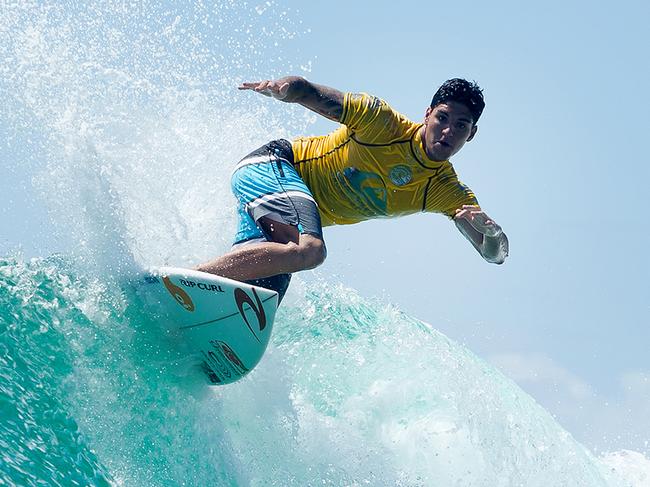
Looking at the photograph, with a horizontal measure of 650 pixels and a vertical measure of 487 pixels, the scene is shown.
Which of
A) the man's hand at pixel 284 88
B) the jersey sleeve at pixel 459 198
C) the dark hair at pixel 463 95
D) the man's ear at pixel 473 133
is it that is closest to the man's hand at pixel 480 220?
the jersey sleeve at pixel 459 198

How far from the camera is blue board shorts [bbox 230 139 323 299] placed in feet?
18.5

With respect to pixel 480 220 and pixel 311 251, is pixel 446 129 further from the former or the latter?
pixel 311 251

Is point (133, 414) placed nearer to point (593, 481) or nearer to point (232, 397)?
point (232, 397)

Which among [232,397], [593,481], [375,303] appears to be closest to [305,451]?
[232,397]

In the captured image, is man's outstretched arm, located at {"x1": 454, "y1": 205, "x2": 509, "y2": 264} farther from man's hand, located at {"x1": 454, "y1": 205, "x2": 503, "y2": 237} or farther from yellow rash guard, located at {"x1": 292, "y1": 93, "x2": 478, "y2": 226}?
yellow rash guard, located at {"x1": 292, "y1": 93, "x2": 478, "y2": 226}

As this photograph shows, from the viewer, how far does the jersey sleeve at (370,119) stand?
5719 millimetres

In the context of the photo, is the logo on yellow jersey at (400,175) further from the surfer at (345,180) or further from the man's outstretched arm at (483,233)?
the man's outstretched arm at (483,233)

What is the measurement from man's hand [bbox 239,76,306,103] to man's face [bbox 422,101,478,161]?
1053 mm

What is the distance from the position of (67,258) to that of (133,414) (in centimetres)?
154

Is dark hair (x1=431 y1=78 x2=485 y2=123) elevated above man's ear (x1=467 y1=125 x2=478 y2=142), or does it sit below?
above

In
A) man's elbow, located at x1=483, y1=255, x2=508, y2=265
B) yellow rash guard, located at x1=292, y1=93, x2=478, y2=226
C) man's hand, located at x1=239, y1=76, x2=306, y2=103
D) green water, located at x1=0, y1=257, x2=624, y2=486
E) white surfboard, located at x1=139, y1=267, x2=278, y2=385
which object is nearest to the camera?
green water, located at x1=0, y1=257, x2=624, y2=486

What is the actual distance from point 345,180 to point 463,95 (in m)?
1.14

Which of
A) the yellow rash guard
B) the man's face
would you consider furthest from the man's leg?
the man's face

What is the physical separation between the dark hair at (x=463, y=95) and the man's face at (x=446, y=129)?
0.13 ft
